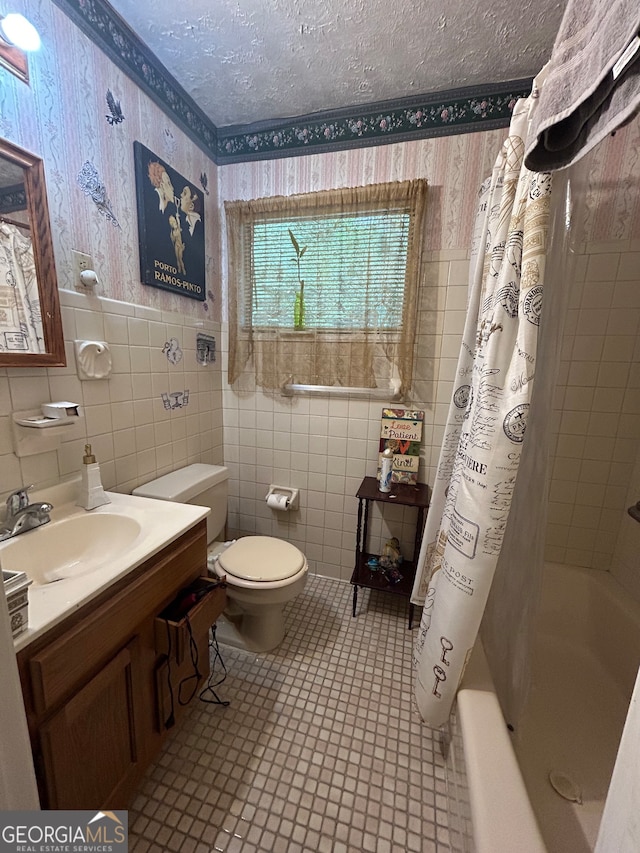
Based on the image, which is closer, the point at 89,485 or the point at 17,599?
the point at 17,599

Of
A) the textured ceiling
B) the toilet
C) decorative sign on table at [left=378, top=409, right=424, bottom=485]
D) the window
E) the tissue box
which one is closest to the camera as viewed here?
the tissue box

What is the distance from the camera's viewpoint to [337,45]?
132 centimetres

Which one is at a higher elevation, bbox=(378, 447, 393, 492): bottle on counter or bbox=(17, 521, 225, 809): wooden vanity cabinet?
bbox=(378, 447, 393, 492): bottle on counter

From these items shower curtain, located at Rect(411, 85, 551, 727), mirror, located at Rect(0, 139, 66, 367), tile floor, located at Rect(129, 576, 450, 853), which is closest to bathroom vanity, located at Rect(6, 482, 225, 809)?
tile floor, located at Rect(129, 576, 450, 853)

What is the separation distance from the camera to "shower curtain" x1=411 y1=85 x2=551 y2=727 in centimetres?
86

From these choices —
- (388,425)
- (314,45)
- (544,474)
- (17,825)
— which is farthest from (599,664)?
(314,45)

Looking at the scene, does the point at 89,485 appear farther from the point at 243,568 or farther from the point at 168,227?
the point at 168,227

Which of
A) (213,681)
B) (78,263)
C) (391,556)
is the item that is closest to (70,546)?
(213,681)

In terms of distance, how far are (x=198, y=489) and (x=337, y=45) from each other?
1870 millimetres

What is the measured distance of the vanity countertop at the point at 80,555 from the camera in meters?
0.70

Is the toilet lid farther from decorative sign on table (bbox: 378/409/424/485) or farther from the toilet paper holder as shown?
decorative sign on table (bbox: 378/409/424/485)

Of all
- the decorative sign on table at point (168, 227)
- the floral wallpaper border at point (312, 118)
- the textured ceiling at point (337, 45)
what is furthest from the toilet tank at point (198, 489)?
the textured ceiling at point (337, 45)

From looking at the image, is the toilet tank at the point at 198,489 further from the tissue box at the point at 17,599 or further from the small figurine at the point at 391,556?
the small figurine at the point at 391,556

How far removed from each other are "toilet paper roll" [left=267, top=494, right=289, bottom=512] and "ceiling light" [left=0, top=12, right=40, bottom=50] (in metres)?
1.89
